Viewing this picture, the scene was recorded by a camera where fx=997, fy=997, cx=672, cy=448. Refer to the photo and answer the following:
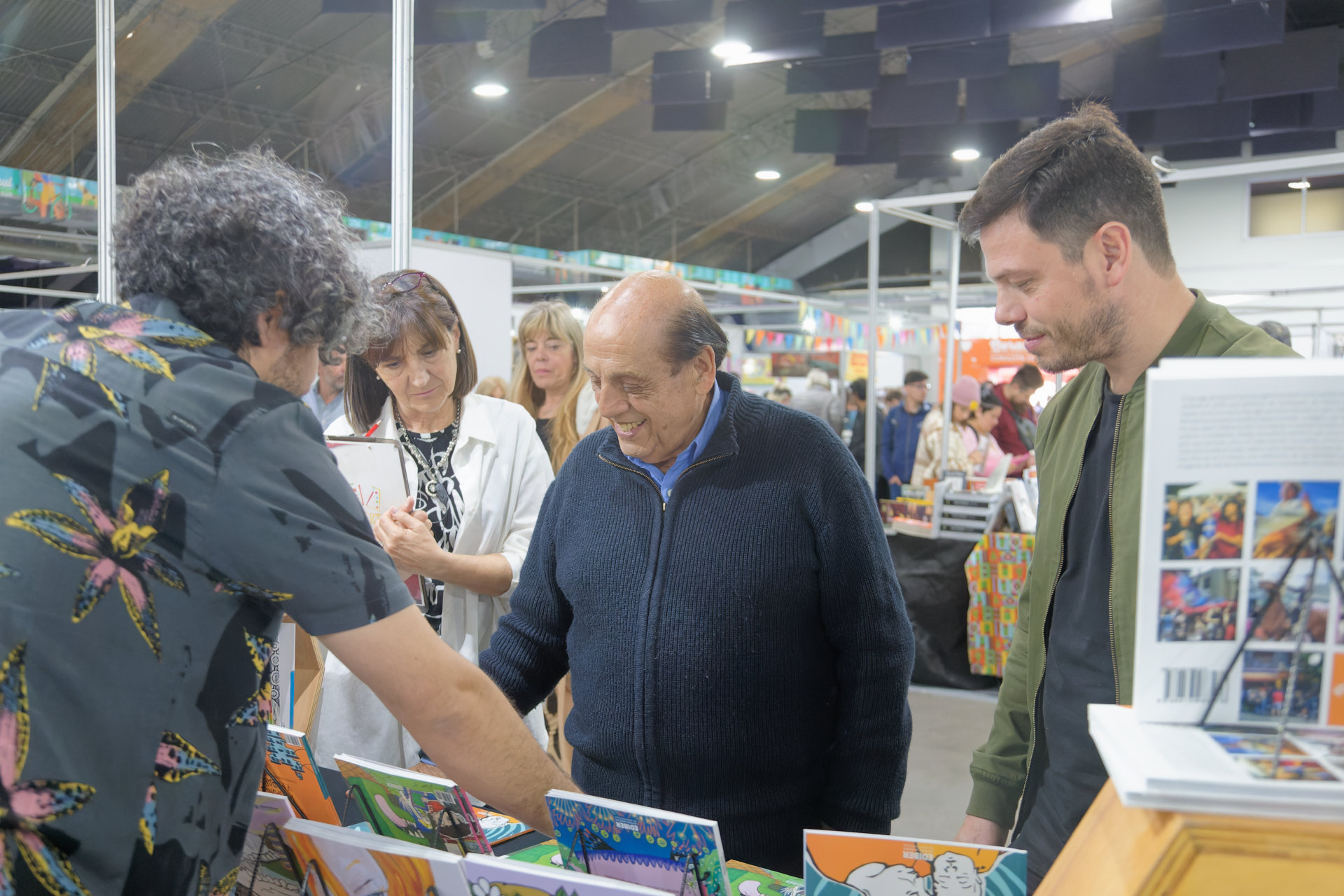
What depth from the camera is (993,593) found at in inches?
206

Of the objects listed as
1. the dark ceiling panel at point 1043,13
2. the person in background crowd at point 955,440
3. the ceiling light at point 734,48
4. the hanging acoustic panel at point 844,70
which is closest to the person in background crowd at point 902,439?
the person in background crowd at point 955,440

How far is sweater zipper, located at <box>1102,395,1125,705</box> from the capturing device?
50.2 inches

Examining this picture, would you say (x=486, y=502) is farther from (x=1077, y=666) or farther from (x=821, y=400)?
(x=821, y=400)

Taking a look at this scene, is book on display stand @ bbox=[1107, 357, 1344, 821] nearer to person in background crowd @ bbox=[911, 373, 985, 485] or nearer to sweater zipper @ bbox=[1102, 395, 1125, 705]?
sweater zipper @ bbox=[1102, 395, 1125, 705]

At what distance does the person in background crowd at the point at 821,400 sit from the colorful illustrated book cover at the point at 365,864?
7.80 metres

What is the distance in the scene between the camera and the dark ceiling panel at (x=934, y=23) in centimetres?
730

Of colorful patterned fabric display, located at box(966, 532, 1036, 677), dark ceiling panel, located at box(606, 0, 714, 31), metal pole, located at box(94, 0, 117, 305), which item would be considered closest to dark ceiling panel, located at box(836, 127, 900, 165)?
dark ceiling panel, located at box(606, 0, 714, 31)

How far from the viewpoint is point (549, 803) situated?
117 centimetres

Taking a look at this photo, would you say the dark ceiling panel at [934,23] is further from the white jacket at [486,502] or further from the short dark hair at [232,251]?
the short dark hair at [232,251]

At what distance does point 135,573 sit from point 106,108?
10.7 ft

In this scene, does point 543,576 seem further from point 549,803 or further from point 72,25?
point 72,25

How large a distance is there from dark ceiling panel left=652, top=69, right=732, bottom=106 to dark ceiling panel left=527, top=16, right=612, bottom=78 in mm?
1162

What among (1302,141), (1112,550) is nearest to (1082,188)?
(1112,550)

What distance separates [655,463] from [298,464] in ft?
2.73
